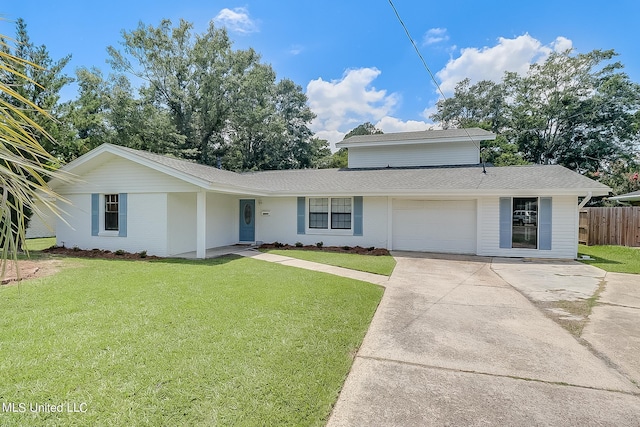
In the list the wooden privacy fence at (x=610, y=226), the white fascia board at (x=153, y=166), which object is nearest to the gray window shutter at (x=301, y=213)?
the white fascia board at (x=153, y=166)

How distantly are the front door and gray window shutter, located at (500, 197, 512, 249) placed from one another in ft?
32.4

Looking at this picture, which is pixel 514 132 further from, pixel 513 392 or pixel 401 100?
pixel 513 392

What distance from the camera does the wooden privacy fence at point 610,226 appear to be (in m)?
13.3

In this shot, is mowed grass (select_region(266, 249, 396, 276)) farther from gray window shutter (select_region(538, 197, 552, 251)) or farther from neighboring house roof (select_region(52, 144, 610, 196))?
gray window shutter (select_region(538, 197, 552, 251))

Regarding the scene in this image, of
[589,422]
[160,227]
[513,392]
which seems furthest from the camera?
[160,227]

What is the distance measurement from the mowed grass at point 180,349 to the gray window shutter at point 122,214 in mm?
4457

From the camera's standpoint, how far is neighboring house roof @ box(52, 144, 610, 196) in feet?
32.8

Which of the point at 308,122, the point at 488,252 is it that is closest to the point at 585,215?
the point at 488,252

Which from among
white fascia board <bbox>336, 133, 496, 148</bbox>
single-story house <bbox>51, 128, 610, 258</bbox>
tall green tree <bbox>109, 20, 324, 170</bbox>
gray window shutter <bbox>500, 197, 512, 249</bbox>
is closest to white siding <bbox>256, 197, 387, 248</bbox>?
single-story house <bbox>51, 128, 610, 258</bbox>

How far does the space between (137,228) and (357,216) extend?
320 inches

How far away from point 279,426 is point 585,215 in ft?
56.3

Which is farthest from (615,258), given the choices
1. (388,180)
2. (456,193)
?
(388,180)

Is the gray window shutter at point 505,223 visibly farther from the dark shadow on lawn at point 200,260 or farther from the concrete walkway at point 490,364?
the dark shadow on lawn at point 200,260

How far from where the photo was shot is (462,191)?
11000mm
